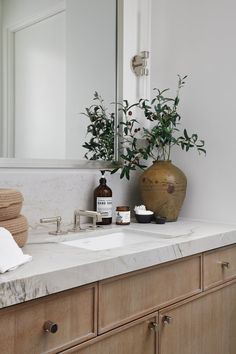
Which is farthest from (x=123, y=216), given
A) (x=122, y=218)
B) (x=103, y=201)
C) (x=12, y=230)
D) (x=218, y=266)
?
(x=12, y=230)

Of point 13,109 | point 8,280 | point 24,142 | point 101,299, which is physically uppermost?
point 13,109

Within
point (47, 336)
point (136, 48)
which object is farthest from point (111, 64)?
point (47, 336)

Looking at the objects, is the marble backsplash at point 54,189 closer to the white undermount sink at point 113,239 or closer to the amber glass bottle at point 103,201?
the amber glass bottle at point 103,201

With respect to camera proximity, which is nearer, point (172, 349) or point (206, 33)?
point (172, 349)

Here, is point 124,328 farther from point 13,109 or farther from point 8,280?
point 13,109

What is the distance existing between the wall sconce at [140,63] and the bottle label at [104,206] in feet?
2.30

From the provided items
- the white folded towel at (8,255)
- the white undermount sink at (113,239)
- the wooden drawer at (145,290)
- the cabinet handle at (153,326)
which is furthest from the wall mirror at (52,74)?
the cabinet handle at (153,326)

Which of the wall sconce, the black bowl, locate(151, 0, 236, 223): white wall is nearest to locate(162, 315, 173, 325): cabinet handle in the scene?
the black bowl

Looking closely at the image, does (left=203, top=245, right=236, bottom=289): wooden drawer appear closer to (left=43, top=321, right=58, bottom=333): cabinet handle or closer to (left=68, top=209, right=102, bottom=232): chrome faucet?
(left=68, top=209, right=102, bottom=232): chrome faucet

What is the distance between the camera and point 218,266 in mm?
1483

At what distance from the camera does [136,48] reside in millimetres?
1925

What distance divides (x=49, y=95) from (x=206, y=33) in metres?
0.85

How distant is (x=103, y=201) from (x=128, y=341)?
679 mm

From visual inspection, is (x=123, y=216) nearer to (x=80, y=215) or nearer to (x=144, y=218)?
(x=144, y=218)
